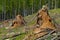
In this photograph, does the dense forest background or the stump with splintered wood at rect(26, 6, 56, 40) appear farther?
the dense forest background

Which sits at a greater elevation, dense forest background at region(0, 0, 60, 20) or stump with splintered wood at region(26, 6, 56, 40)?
stump with splintered wood at region(26, 6, 56, 40)

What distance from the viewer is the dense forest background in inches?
2455

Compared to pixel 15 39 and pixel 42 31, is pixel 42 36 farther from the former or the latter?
pixel 15 39

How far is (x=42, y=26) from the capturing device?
45.8 feet

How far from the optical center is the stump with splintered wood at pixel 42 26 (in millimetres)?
12603

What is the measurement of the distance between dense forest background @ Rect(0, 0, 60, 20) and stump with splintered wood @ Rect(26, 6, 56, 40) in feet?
151

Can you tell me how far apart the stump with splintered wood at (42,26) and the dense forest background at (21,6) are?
4602 cm

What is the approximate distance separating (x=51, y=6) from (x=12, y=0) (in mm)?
10839

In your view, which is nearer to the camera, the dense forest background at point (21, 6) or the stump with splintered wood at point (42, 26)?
the stump with splintered wood at point (42, 26)

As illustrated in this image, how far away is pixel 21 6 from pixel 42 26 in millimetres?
51601

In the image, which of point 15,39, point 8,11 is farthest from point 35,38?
point 8,11

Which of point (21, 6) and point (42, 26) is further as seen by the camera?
point (21, 6)

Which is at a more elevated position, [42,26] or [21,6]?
[42,26]

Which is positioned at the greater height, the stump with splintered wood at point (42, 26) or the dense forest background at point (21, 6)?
the stump with splintered wood at point (42, 26)
